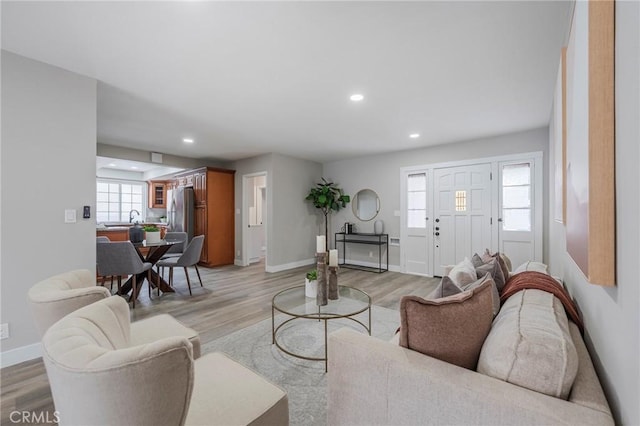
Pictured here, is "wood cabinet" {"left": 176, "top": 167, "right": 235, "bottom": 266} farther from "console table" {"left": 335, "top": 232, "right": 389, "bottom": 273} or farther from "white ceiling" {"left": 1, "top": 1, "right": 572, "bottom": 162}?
"console table" {"left": 335, "top": 232, "right": 389, "bottom": 273}

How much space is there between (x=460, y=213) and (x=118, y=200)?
900cm

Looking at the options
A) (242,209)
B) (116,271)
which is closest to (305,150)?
(242,209)

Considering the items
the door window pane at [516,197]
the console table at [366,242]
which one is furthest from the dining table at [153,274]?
the door window pane at [516,197]

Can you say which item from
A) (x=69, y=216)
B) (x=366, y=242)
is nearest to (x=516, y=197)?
(x=366, y=242)

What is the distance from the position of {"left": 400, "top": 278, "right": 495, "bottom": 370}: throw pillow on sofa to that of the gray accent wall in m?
4.28

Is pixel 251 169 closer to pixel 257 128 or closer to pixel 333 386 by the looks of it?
pixel 257 128

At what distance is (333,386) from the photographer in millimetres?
1222

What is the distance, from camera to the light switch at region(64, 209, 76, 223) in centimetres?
248

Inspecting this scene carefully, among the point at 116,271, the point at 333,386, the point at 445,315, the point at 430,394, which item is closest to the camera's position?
the point at 430,394

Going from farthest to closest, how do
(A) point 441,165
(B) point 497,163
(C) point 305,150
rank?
(C) point 305,150 < (A) point 441,165 < (B) point 497,163

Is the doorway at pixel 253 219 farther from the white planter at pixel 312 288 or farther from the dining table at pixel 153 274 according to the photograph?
the white planter at pixel 312 288

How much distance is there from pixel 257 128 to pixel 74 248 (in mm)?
2607

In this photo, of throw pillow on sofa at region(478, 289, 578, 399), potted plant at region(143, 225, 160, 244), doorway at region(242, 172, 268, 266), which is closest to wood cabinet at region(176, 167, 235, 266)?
doorway at region(242, 172, 268, 266)

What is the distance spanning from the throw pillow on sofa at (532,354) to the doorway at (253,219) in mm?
5151
